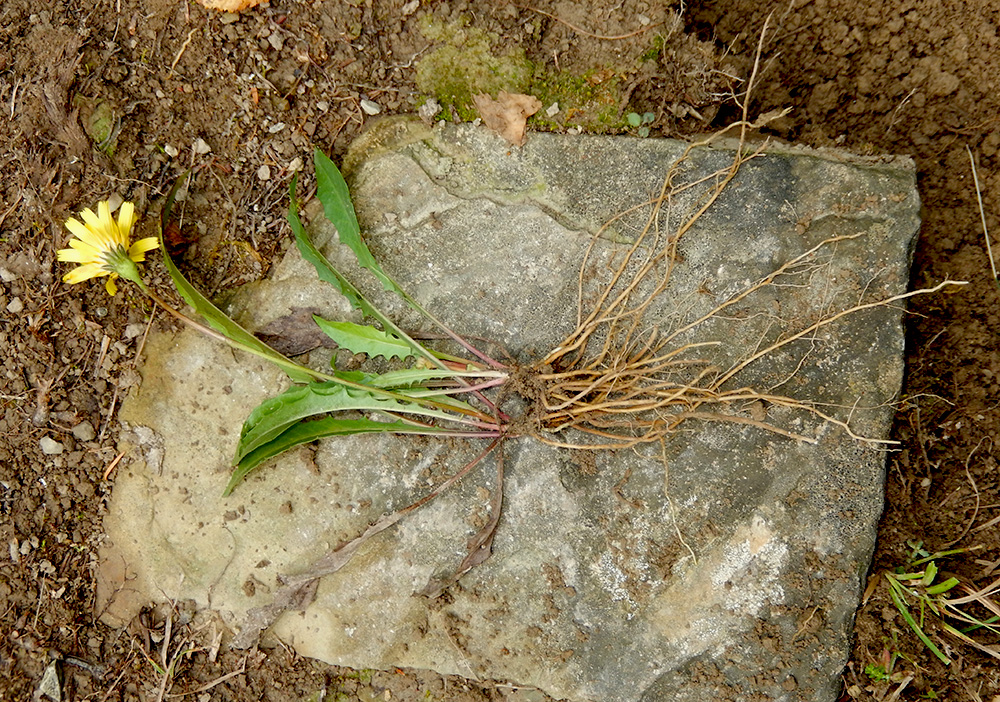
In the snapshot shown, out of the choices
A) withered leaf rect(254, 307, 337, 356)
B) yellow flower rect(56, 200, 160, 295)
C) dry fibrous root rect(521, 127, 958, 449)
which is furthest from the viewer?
withered leaf rect(254, 307, 337, 356)

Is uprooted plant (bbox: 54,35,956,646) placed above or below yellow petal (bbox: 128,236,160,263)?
below

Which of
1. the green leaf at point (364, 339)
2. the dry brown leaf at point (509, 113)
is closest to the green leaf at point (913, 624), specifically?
the green leaf at point (364, 339)

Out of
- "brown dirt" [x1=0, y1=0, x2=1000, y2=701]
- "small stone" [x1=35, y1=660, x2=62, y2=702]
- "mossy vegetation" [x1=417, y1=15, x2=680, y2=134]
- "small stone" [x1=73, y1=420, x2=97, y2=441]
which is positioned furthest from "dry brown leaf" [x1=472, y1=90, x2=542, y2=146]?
"small stone" [x1=35, y1=660, x2=62, y2=702]

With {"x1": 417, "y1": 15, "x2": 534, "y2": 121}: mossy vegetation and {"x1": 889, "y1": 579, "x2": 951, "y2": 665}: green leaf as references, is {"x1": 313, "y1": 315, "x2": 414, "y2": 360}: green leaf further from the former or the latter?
{"x1": 889, "y1": 579, "x2": 951, "y2": 665}: green leaf

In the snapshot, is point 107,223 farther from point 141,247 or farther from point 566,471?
point 566,471

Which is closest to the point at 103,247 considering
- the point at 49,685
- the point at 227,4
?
the point at 227,4

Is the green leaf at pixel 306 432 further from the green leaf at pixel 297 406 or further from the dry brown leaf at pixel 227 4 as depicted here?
the dry brown leaf at pixel 227 4
